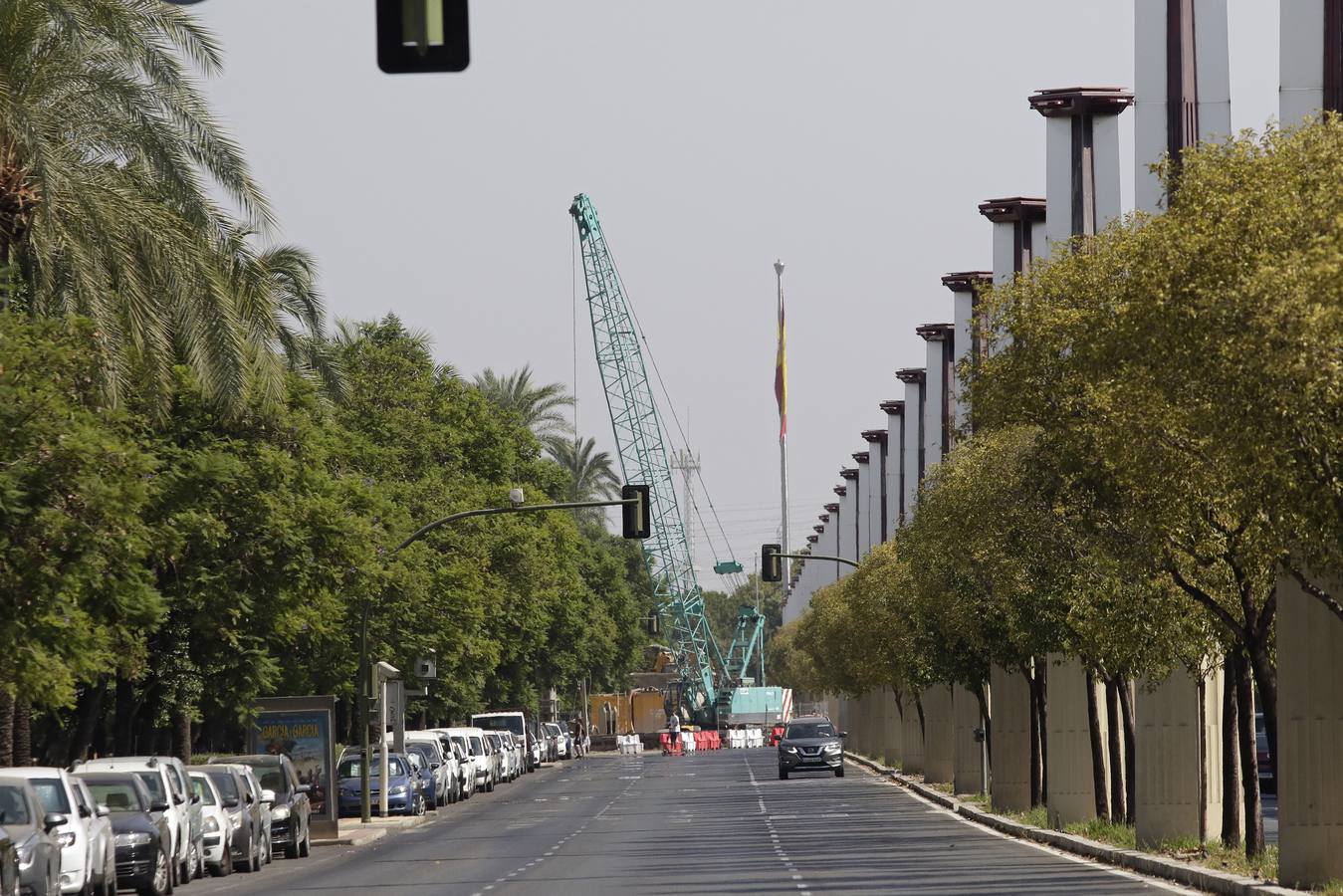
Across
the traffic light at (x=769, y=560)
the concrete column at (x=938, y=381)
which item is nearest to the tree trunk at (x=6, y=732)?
the traffic light at (x=769, y=560)

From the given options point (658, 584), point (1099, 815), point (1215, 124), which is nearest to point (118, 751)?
point (1099, 815)

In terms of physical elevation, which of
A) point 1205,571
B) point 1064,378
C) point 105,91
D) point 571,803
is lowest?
point 571,803

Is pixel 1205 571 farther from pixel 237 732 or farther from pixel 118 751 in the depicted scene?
pixel 237 732

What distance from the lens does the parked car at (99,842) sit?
82.2ft

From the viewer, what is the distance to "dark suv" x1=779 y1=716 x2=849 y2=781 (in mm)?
74500

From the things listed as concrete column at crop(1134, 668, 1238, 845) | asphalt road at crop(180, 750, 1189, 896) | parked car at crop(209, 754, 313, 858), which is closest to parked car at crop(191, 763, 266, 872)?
asphalt road at crop(180, 750, 1189, 896)

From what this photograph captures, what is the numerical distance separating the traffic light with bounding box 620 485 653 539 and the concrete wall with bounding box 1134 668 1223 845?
49.0 ft

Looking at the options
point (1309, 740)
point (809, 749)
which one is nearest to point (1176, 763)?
point (1309, 740)

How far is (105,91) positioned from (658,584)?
368ft

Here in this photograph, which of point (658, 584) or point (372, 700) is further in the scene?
point (658, 584)

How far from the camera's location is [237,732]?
66.1 metres

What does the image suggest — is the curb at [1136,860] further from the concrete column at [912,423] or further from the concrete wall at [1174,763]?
the concrete column at [912,423]

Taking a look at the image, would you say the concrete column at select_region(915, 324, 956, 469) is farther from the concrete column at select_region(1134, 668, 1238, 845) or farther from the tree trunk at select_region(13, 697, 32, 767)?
the concrete column at select_region(1134, 668, 1238, 845)

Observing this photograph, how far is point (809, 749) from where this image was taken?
7469cm
